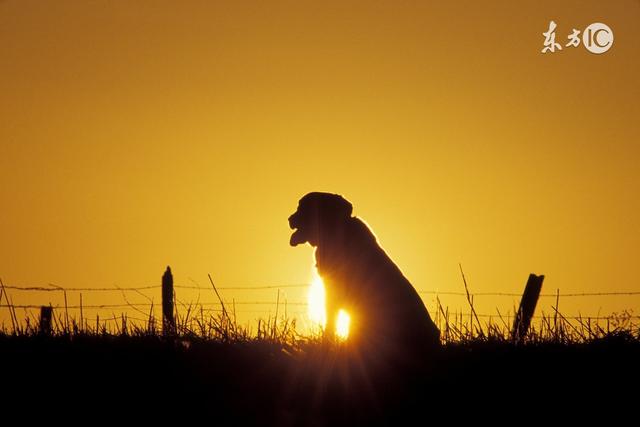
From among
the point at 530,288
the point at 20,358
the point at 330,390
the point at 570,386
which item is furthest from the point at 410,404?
the point at 530,288

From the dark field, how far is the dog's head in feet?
6.41

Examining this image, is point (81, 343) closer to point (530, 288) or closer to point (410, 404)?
point (410, 404)

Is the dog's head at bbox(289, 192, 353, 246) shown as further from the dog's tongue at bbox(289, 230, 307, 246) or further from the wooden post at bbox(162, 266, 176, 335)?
the wooden post at bbox(162, 266, 176, 335)

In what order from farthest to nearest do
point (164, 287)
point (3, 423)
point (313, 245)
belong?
point (164, 287), point (313, 245), point (3, 423)

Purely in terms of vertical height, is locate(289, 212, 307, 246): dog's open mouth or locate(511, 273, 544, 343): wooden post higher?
locate(289, 212, 307, 246): dog's open mouth

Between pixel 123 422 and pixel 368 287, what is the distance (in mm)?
3103

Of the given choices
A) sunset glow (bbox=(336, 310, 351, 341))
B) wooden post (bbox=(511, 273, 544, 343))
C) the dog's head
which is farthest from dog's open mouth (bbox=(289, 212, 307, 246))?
wooden post (bbox=(511, 273, 544, 343))

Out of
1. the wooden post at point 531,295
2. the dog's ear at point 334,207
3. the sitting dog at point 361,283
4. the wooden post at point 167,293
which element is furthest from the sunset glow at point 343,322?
the wooden post at point 167,293

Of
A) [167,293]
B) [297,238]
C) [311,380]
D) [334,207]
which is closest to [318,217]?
[334,207]

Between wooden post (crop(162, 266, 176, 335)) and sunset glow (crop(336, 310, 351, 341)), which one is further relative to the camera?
wooden post (crop(162, 266, 176, 335))

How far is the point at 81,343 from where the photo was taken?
23.1 ft

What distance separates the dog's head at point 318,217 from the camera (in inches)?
341

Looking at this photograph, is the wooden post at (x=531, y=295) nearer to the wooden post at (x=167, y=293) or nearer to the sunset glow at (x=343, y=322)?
the sunset glow at (x=343, y=322)

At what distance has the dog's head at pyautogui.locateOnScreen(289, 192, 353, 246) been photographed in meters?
8.67
